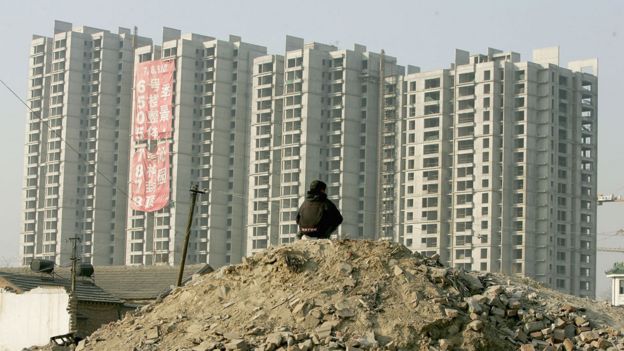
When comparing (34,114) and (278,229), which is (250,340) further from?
(34,114)

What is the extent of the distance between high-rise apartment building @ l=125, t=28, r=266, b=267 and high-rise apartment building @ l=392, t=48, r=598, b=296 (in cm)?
1736

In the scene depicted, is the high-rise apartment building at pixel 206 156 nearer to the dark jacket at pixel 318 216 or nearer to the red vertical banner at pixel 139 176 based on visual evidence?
the red vertical banner at pixel 139 176

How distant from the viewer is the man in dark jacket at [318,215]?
64.5ft

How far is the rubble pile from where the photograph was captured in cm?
1708

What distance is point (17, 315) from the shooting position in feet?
126

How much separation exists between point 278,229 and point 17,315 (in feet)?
243

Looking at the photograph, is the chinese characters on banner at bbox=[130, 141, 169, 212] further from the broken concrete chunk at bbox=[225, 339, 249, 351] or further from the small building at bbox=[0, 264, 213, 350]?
the broken concrete chunk at bbox=[225, 339, 249, 351]

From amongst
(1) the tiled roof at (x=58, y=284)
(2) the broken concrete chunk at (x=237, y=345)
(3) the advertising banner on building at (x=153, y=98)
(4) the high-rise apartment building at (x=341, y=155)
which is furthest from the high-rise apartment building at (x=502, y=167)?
(2) the broken concrete chunk at (x=237, y=345)

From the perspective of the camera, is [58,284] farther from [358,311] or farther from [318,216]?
[358,311]

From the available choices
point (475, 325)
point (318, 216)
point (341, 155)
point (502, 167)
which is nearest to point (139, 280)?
point (318, 216)

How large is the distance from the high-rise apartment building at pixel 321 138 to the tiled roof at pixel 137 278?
54.3m

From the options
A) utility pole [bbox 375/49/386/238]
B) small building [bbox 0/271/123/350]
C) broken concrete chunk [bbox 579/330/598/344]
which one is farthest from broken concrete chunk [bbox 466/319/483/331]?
utility pole [bbox 375/49/386/238]

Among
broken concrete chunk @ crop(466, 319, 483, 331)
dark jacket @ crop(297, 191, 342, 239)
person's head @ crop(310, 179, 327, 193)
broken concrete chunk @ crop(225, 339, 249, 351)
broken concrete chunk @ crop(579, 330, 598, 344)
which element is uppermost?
person's head @ crop(310, 179, 327, 193)

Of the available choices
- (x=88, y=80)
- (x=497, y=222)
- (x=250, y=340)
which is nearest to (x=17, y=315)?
(x=250, y=340)
